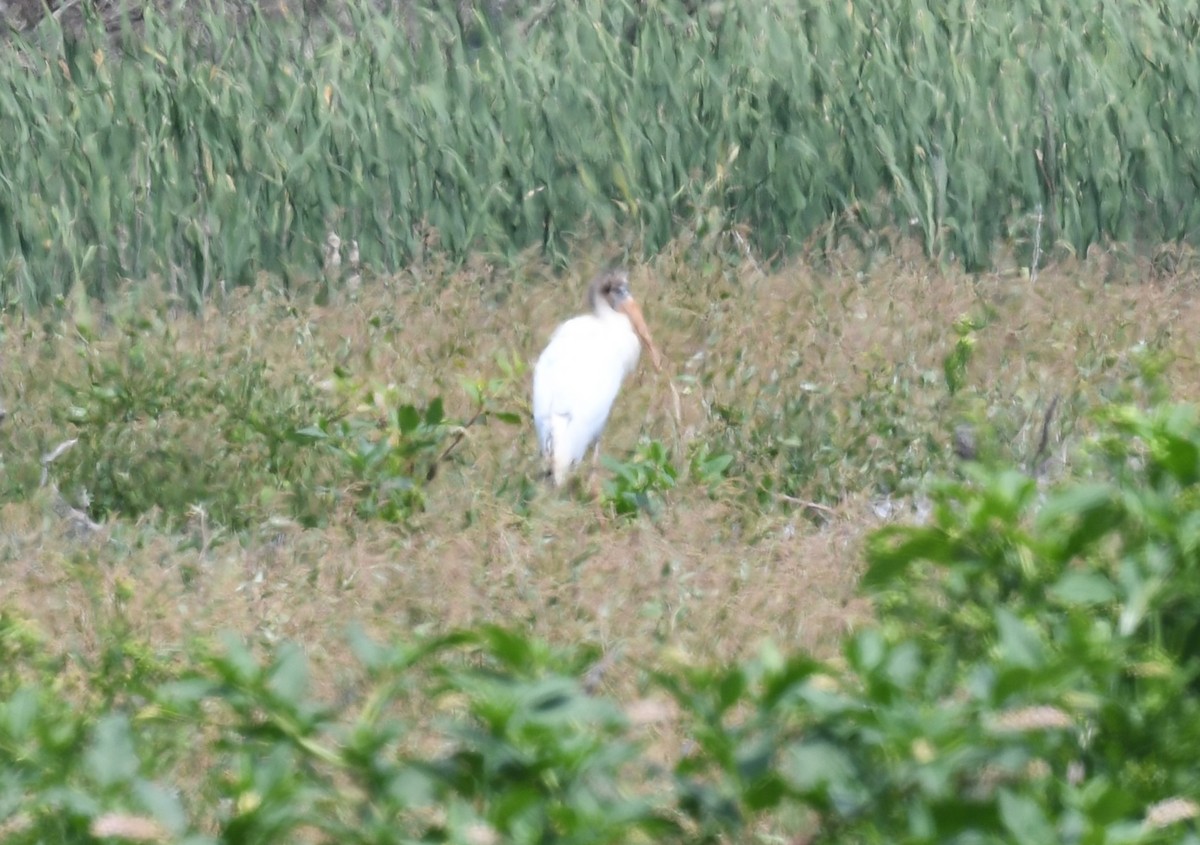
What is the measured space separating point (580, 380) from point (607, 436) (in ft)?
1.24

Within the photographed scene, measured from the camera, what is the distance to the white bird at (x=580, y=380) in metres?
6.23

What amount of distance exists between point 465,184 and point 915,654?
644 cm

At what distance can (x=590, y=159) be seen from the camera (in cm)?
852

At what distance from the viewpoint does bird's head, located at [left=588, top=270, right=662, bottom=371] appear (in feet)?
23.4

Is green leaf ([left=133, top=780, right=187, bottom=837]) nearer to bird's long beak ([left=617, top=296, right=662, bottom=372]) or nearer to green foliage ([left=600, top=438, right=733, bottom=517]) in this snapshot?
green foliage ([left=600, top=438, right=733, bottom=517])

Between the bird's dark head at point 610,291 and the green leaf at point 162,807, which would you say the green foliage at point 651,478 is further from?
the green leaf at point 162,807

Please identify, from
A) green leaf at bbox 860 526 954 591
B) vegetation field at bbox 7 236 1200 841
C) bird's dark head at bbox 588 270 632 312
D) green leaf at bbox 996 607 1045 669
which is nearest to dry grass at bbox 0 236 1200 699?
vegetation field at bbox 7 236 1200 841

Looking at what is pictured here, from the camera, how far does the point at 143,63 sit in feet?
30.6

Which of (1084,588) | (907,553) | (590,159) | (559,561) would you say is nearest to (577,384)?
(559,561)

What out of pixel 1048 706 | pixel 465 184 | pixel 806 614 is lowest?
pixel 465 184

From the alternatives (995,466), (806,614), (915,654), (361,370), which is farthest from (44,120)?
(915,654)

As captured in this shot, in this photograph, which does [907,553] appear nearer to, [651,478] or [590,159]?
[651,478]

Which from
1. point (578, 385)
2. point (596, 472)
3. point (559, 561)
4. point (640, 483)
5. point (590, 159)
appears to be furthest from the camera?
point (590, 159)

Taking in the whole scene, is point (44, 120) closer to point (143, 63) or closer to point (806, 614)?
point (143, 63)
